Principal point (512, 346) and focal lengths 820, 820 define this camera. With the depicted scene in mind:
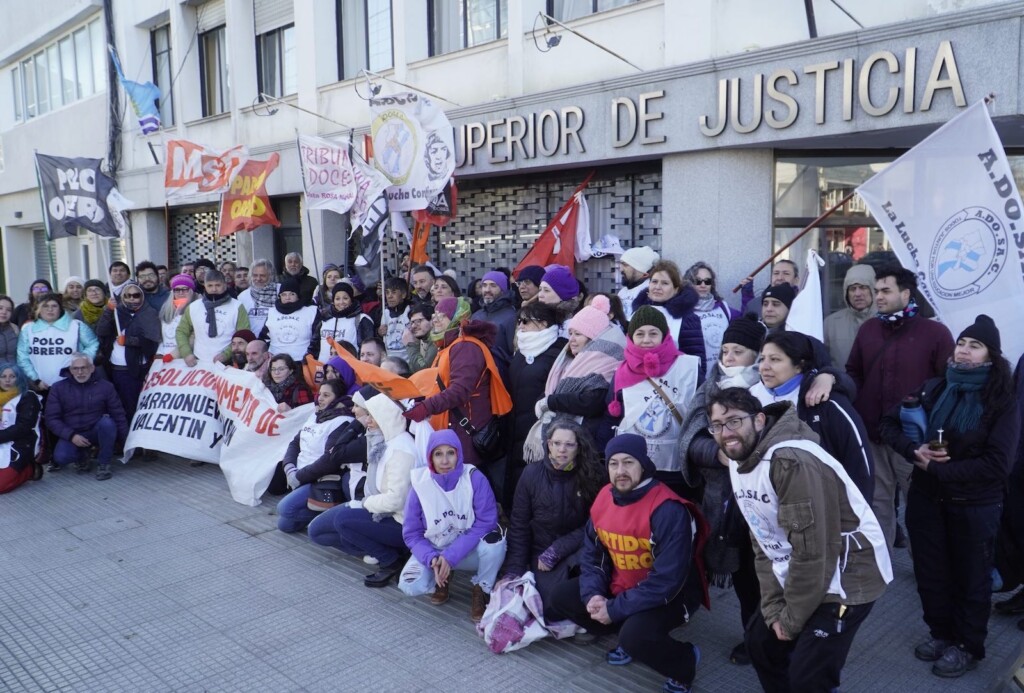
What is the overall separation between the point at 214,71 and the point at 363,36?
4436 mm

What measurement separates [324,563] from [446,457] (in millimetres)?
1518

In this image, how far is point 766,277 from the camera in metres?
7.79

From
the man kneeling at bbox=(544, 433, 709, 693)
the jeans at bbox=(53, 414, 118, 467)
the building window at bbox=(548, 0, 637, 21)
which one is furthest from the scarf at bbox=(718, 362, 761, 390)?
the jeans at bbox=(53, 414, 118, 467)

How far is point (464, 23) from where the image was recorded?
10586mm

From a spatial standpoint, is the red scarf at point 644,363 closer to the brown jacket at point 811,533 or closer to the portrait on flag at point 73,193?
the brown jacket at point 811,533

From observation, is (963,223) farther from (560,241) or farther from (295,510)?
(560,241)

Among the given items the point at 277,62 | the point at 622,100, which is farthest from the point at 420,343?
the point at 277,62

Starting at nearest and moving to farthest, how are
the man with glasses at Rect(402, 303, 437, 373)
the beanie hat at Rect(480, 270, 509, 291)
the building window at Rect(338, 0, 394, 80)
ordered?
the man with glasses at Rect(402, 303, 437, 373) → the beanie hat at Rect(480, 270, 509, 291) → the building window at Rect(338, 0, 394, 80)

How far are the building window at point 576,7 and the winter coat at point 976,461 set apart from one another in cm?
623

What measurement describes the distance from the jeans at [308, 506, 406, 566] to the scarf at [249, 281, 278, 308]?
4.36m

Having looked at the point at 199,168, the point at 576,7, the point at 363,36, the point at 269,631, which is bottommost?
the point at 269,631

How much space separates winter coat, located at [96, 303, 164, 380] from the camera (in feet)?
28.7

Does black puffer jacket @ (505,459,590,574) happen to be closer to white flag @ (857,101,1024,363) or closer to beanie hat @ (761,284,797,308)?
beanie hat @ (761,284,797,308)

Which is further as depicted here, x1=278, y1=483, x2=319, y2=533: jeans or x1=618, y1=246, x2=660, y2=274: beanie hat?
x1=618, y1=246, x2=660, y2=274: beanie hat
